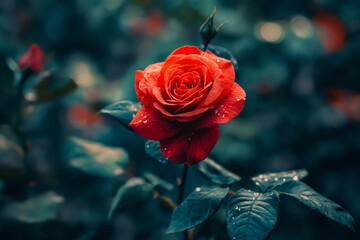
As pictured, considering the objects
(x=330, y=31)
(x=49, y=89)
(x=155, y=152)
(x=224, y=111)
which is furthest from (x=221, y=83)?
(x=330, y=31)

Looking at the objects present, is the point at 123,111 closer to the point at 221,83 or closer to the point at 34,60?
the point at 221,83

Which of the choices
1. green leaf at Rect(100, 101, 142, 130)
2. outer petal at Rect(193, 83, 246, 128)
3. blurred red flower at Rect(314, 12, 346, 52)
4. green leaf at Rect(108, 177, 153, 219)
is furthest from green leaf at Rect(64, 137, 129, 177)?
blurred red flower at Rect(314, 12, 346, 52)

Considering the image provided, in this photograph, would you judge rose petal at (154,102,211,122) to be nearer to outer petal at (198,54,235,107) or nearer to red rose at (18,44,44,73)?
outer petal at (198,54,235,107)

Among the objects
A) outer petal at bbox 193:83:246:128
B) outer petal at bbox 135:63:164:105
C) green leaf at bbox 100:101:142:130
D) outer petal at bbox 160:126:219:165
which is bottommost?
outer petal at bbox 160:126:219:165

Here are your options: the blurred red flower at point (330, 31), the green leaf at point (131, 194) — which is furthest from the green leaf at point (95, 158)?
the blurred red flower at point (330, 31)

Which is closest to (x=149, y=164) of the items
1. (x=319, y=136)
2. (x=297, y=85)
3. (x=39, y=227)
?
(x=39, y=227)

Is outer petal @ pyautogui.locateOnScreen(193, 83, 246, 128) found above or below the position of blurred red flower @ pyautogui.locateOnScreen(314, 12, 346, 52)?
above
